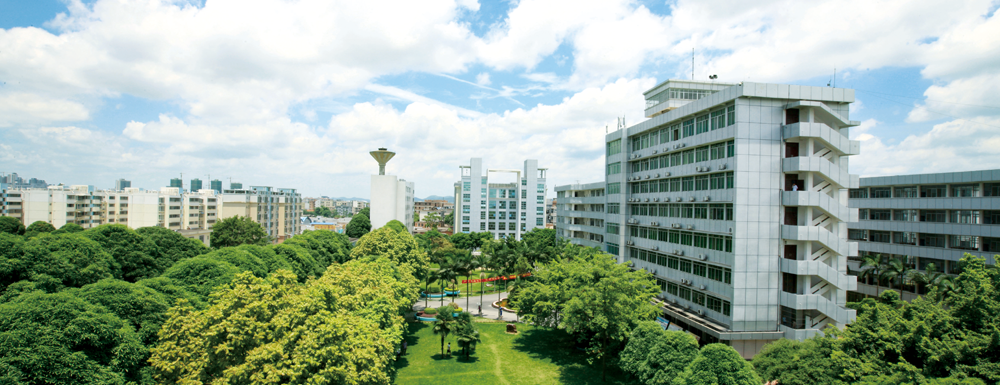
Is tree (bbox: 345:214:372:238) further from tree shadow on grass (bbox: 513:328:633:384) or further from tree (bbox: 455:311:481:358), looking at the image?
tree (bbox: 455:311:481:358)

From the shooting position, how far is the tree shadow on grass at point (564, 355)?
28406 millimetres

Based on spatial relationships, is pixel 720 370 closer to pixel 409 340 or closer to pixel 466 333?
pixel 466 333

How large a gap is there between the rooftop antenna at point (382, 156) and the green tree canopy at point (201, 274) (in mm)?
60860

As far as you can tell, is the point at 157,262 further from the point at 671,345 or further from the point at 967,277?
the point at 967,277

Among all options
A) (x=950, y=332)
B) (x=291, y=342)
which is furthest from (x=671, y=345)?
(x=291, y=342)

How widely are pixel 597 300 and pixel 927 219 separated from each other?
113 feet

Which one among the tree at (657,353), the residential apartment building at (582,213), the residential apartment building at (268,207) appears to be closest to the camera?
the tree at (657,353)

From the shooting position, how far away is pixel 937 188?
1542 inches

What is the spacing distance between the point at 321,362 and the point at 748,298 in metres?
26.6

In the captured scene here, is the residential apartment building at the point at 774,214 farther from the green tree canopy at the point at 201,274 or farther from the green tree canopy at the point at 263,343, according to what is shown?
the green tree canopy at the point at 201,274

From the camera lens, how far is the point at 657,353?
72.6 ft

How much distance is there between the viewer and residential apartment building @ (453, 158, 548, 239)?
103 metres

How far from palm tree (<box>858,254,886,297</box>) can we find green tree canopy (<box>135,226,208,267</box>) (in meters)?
56.5

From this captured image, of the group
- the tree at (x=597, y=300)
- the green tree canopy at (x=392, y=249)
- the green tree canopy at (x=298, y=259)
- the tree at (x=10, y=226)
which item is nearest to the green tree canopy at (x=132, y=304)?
the green tree canopy at (x=298, y=259)
